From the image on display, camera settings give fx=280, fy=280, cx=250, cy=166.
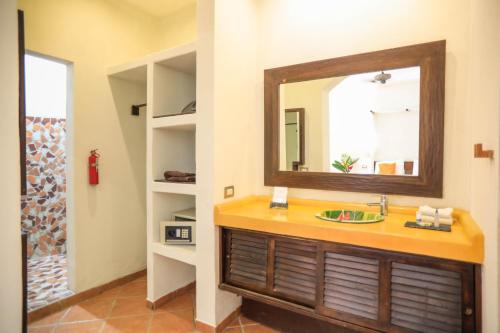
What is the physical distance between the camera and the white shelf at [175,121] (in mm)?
2178

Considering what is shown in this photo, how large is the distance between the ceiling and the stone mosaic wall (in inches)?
81.4

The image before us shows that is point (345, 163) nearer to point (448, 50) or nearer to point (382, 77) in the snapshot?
point (382, 77)

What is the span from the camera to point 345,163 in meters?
2.12

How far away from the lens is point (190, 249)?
2.31m

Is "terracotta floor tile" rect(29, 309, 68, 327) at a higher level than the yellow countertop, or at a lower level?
lower

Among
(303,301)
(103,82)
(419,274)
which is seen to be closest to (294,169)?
(303,301)

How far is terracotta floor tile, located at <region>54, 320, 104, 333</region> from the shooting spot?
2139mm

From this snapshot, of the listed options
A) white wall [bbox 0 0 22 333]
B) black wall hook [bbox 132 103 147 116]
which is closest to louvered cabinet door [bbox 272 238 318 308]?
white wall [bbox 0 0 22 333]

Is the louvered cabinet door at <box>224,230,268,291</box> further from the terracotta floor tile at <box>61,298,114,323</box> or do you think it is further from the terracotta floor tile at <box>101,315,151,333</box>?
the terracotta floor tile at <box>61,298,114,323</box>

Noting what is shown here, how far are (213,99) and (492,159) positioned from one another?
1.60 metres

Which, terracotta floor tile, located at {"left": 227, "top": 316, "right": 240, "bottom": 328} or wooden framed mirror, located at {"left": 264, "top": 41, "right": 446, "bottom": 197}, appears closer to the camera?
wooden framed mirror, located at {"left": 264, "top": 41, "right": 446, "bottom": 197}

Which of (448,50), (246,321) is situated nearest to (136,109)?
(246,321)

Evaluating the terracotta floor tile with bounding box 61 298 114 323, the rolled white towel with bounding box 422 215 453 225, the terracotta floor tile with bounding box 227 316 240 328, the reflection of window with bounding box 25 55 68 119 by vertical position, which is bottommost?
the terracotta floor tile with bounding box 227 316 240 328

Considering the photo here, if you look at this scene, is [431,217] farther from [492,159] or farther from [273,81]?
[273,81]
